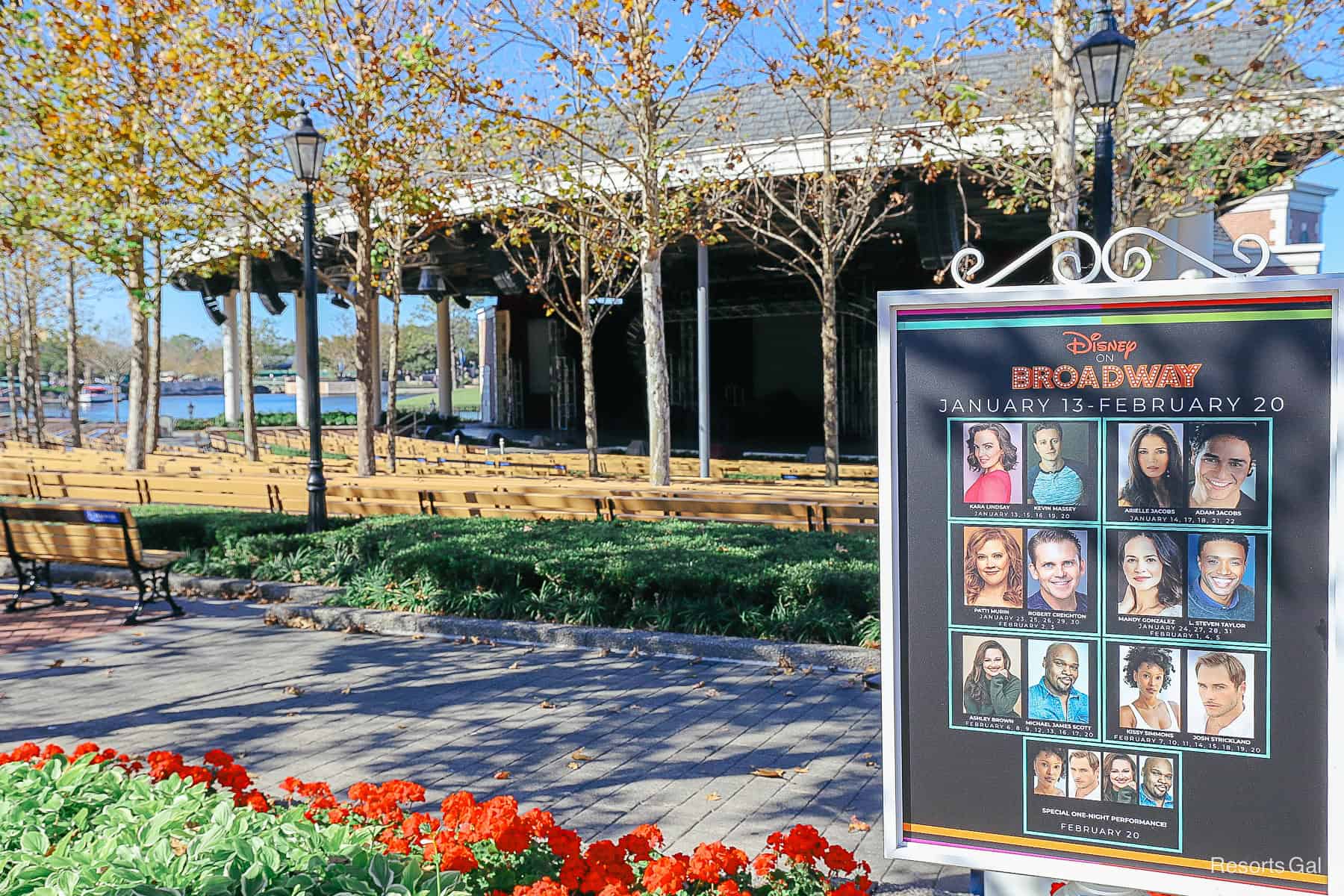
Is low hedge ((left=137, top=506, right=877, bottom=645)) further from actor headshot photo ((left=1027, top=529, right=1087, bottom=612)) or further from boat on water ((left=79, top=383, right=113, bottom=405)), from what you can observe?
boat on water ((left=79, top=383, right=113, bottom=405))

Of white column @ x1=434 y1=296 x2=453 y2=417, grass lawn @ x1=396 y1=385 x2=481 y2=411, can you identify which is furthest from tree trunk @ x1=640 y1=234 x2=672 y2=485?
grass lawn @ x1=396 y1=385 x2=481 y2=411

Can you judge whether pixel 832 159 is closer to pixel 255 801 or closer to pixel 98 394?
pixel 255 801

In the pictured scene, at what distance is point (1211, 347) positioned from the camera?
8.70 feet

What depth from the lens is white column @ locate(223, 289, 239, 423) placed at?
44.4 metres

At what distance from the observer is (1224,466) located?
104 inches

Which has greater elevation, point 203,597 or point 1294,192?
point 1294,192

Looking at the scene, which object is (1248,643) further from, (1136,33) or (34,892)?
(1136,33)

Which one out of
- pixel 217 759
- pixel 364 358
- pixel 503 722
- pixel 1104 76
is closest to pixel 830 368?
pixel 364 358

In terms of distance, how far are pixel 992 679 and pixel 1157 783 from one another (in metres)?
0.44

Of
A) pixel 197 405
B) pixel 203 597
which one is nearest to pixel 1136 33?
pixel 203 597

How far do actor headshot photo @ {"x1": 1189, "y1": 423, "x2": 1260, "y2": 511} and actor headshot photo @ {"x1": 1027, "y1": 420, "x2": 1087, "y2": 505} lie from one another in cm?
25

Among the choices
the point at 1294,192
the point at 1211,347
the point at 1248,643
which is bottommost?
the point at 1248,643

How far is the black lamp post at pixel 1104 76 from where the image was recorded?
26.2 feet

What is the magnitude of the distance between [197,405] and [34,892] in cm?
12254
